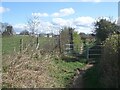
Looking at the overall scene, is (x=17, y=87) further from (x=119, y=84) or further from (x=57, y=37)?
(x=57, y=37)

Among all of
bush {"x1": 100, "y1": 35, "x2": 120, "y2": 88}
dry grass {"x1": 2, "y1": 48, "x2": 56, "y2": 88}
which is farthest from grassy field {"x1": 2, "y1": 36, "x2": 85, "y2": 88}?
bush {"x1": 100, "y1": 35, "x2": 120, "y2": 88}

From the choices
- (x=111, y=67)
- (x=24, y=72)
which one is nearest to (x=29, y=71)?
(x=24, y=72)

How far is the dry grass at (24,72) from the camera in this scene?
31.0ft

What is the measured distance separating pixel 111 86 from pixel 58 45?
1205cm

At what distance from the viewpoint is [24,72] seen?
9852mm

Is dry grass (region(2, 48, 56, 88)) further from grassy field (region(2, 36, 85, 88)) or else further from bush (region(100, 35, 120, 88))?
bush (region(100, 35, 120, 88))

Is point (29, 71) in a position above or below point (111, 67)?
below

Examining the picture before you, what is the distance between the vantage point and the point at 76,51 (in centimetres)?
2188

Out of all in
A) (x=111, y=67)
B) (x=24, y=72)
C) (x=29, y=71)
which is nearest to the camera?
(x=111, y=67)

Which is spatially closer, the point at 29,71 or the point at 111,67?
the point at 111,67

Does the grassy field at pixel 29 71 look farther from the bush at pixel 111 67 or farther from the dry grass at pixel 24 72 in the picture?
the bush at pixel 111 67

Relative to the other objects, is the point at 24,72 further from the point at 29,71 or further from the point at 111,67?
the point at 111,67

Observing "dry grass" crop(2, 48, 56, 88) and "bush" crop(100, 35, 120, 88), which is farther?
"dry grass" crop(2, 48, 56, 88)

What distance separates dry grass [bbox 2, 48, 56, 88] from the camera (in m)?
9.45
